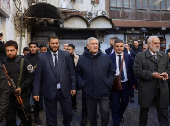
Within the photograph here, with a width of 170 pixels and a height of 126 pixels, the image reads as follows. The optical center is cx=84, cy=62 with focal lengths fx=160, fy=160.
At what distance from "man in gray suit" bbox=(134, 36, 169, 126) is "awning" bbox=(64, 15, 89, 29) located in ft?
29.7

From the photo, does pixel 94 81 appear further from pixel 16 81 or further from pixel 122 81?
pixel 16 81

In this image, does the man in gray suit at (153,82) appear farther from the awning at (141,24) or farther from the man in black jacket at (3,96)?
the awning at (141,24)

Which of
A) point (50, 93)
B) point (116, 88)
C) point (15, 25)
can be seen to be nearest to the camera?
point (50, 93)

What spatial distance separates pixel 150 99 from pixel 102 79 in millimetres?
1134

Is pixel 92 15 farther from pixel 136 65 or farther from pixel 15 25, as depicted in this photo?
pixel 136 65

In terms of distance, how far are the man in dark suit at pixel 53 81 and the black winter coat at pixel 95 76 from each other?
13.7 inches

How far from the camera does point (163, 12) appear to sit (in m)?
14.7

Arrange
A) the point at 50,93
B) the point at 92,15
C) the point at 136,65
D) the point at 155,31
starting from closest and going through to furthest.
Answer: the point at 50,93 → the point at 136,65 → the point at 92,15 → the point at 155,31

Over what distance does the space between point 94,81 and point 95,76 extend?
11 centimetres

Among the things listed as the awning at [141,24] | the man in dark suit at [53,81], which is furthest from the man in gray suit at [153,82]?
the awning at [141,24]

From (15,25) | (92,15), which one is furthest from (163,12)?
(15,25)

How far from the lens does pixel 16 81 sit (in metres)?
3.52

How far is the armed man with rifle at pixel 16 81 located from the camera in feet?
11.2

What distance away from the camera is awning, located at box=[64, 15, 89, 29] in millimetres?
12094
